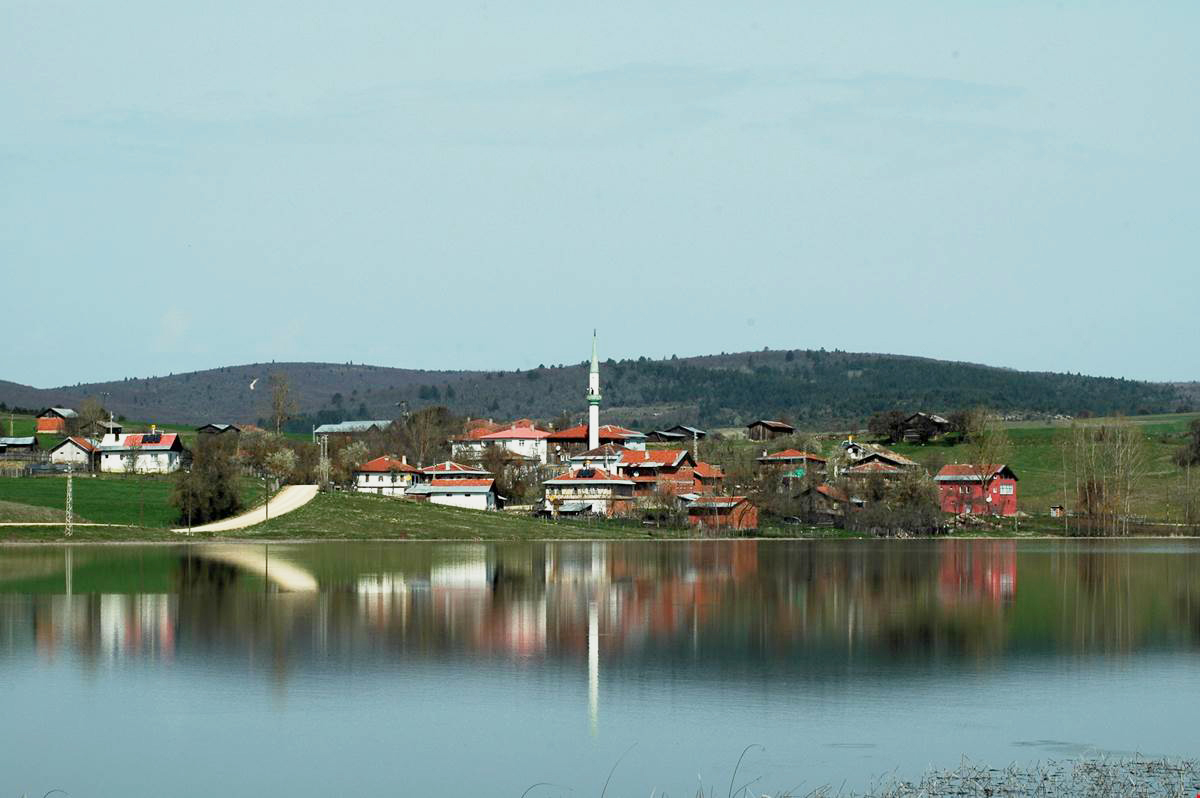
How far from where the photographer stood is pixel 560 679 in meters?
30.1

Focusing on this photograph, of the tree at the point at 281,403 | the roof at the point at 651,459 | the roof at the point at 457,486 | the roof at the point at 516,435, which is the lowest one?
the roof at the point at 457,486

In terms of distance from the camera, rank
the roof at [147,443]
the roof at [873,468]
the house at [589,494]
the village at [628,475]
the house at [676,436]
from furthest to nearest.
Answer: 1. the house at [676,436]
2. the roof at [147,443]
3. the roof at [873,468]
4. the house at [589,494]
5. the village at [628,475]

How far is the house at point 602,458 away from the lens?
130 m

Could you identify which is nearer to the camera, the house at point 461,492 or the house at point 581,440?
the house at point 461,492

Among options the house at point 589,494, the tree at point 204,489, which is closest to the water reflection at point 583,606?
the tree at point 204,489

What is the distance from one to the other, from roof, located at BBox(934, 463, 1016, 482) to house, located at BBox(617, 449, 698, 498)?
19810 millimetres

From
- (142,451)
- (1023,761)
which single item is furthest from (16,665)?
(142,451)

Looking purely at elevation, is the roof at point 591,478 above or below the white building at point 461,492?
above

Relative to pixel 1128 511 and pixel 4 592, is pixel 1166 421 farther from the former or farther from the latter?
pixel 4 592

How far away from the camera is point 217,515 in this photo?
90562 millimetres

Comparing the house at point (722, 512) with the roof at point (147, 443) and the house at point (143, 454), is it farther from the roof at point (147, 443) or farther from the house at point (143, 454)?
the roof at point (147, 443)

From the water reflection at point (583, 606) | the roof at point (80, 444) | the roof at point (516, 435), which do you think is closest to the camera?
the water reflection at point (583, 606)

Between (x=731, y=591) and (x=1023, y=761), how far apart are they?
28.8 meters

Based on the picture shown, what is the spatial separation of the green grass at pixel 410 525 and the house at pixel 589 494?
9516 mm
